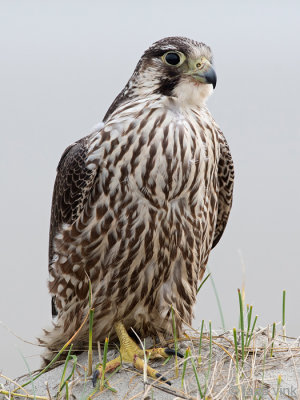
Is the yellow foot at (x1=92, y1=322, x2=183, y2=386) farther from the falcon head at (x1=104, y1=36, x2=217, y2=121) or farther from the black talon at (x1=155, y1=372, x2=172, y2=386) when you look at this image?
the falcon head at (x1=104, y1=36, x2=217, y2=121)

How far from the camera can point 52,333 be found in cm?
430

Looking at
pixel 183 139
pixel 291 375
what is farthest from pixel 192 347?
pixel 183 139

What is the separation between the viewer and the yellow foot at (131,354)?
3734 millimetres

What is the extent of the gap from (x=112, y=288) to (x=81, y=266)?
19 centimetres

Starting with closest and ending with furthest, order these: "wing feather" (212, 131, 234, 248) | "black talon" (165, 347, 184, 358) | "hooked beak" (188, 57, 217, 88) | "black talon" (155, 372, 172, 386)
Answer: "black talon" (155, 372, 172, 386)
"hooked beak" (188, 57, 217, 88)
"black talon" (165, 347, 184, 358)
"wing feather" (212, 131, 234, 248)

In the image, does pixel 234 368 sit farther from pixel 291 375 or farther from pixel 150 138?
pixel 150 138

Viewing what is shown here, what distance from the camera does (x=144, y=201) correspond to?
3850 millimetres

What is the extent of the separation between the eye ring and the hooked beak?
0.07 m

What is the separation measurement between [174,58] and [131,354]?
1.49m

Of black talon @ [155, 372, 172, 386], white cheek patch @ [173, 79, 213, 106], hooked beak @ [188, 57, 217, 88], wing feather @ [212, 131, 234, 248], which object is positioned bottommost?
black talon @ [155, 372, 172, 386]

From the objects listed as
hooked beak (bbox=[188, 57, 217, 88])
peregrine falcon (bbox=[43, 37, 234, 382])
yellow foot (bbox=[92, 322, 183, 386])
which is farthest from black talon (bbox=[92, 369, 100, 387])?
hooked beak (bbox=[188, 57, 217, 88])

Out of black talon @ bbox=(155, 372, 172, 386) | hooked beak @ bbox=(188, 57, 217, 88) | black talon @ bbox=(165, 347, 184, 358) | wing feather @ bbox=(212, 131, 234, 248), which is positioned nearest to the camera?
black talon @ bbox=(155, 372, 172, 386)

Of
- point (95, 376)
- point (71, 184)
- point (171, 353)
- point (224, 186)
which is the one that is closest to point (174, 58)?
point (71, 184)

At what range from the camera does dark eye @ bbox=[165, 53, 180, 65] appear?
3.85 m
